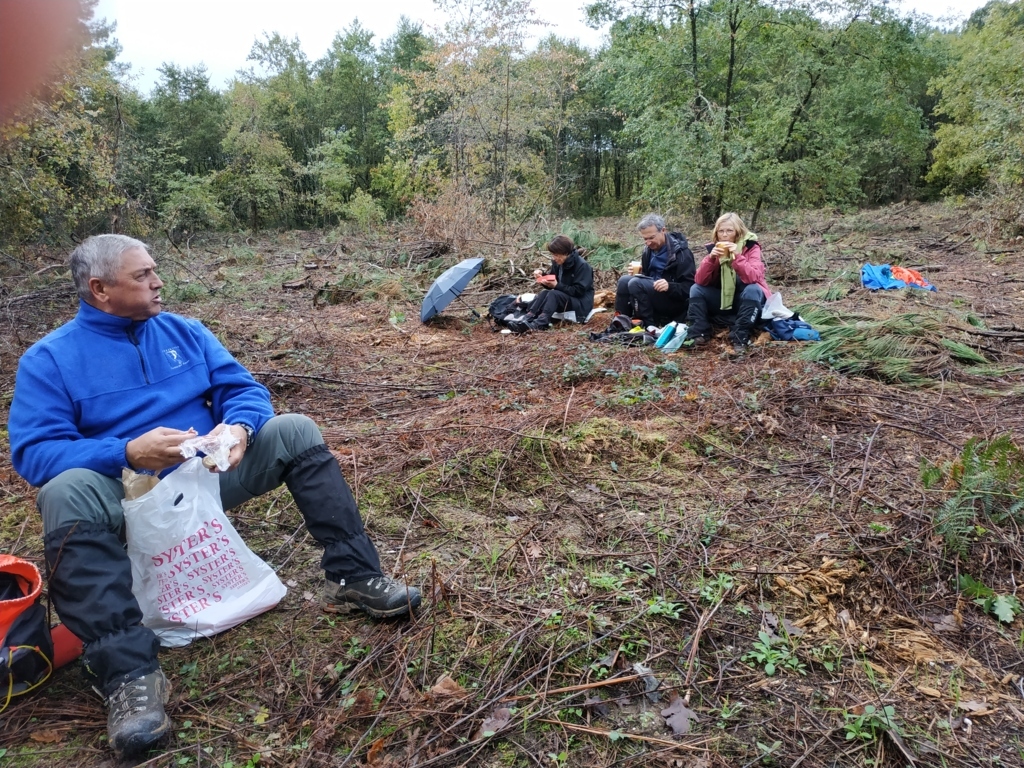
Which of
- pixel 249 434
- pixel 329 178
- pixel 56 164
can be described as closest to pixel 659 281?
pixel 249 434

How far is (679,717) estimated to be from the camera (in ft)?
5.46

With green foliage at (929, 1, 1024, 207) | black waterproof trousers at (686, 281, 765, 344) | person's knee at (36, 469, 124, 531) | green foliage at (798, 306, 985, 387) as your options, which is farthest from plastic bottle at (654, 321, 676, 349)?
green foliage at (929, 1, 1024, 207)

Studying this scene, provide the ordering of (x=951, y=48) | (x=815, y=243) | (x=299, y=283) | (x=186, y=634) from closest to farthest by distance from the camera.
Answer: (x=186, y=634) < (x=299, y=283) < (x=815, y=243) < (x=951, y=48)

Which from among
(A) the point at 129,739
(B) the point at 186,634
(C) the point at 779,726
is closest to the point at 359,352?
(B) the point at 186,634

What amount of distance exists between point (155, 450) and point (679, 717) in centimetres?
163

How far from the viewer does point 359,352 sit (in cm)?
573

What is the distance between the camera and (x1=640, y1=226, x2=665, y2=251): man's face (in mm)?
5809

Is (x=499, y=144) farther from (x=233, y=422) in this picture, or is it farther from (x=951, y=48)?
(x=951, y=48)

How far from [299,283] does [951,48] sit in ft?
75.4

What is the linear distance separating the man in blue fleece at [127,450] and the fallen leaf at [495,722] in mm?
470

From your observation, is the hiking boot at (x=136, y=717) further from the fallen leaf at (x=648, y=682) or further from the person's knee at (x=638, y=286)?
the person's knee at (x=638, y=286)

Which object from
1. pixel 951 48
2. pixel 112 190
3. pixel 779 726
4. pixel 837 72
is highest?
pixel 951 48

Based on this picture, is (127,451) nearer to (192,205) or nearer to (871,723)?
(871,723)

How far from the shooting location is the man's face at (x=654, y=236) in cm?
581
